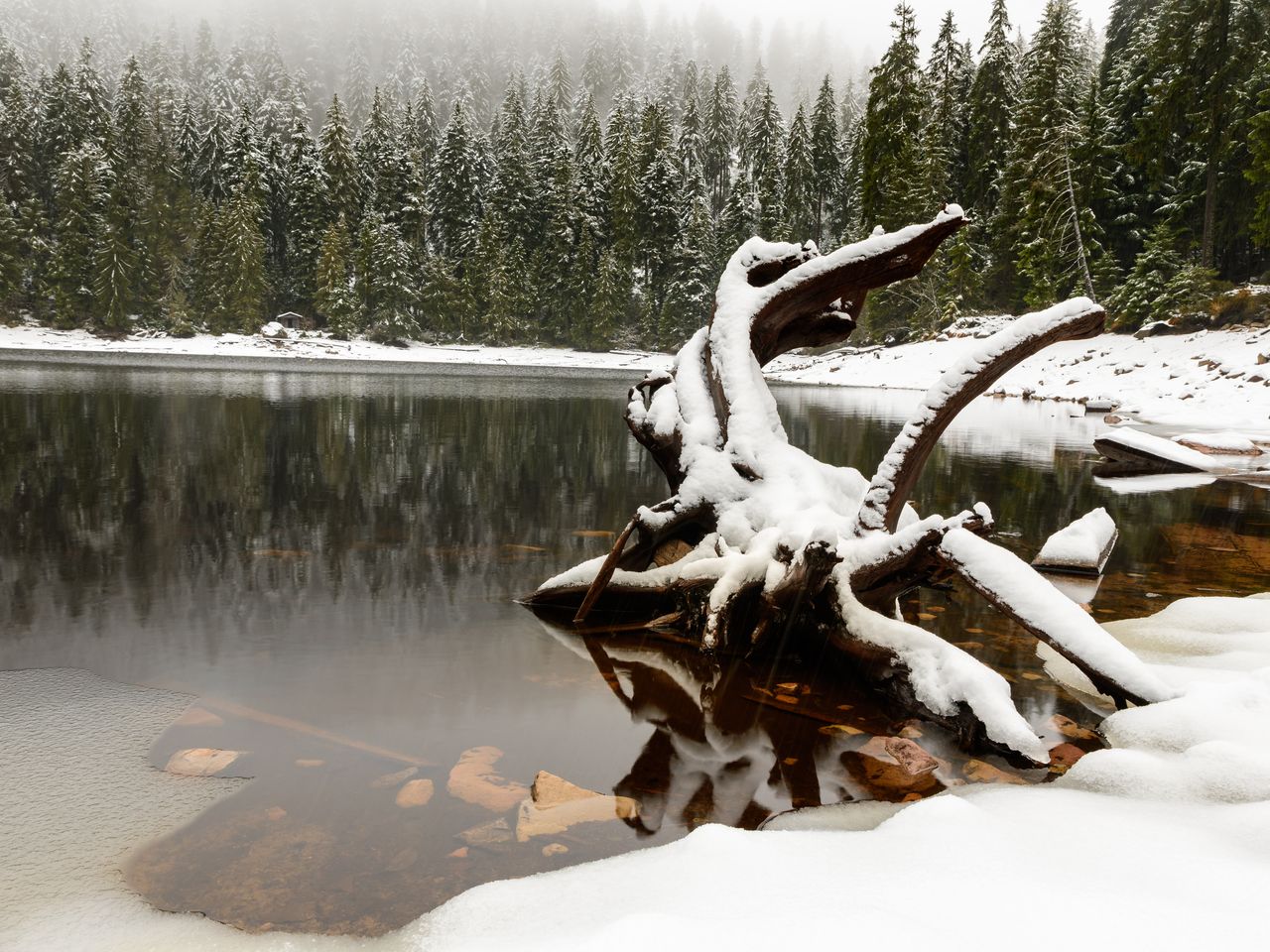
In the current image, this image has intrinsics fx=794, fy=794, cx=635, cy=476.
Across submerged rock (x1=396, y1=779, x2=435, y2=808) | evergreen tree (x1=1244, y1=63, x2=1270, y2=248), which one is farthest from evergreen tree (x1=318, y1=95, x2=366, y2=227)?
submerged rock (x1=396, y1=779, x2=435, y2=808)

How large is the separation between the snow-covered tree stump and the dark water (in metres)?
0.32

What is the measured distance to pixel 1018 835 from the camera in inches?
115

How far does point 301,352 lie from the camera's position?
5800cm

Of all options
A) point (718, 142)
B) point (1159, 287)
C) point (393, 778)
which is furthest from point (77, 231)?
point (393, 778)

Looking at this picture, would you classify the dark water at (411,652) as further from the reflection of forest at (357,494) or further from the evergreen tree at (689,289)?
the evergreen tree at (689,289)

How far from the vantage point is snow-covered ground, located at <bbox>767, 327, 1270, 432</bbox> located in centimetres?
2272

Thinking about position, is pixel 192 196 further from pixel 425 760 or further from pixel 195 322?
pixel 425 760

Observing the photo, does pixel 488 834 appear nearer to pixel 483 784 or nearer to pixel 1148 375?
Result: pixel 483 784

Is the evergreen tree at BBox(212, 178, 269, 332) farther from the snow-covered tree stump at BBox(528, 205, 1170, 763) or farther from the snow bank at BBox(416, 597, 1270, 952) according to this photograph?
the snow bank at BBox(416, 597, 1270, 952)

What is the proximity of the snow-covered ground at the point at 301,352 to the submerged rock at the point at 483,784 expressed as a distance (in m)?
46.9

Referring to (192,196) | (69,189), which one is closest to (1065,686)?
(69,189)

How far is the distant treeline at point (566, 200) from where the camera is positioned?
39.7 metres

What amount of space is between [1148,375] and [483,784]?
32824mm

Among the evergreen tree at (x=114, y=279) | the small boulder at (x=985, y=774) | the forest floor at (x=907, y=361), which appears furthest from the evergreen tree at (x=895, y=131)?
the evergreen tree at (x=114, y=279)
